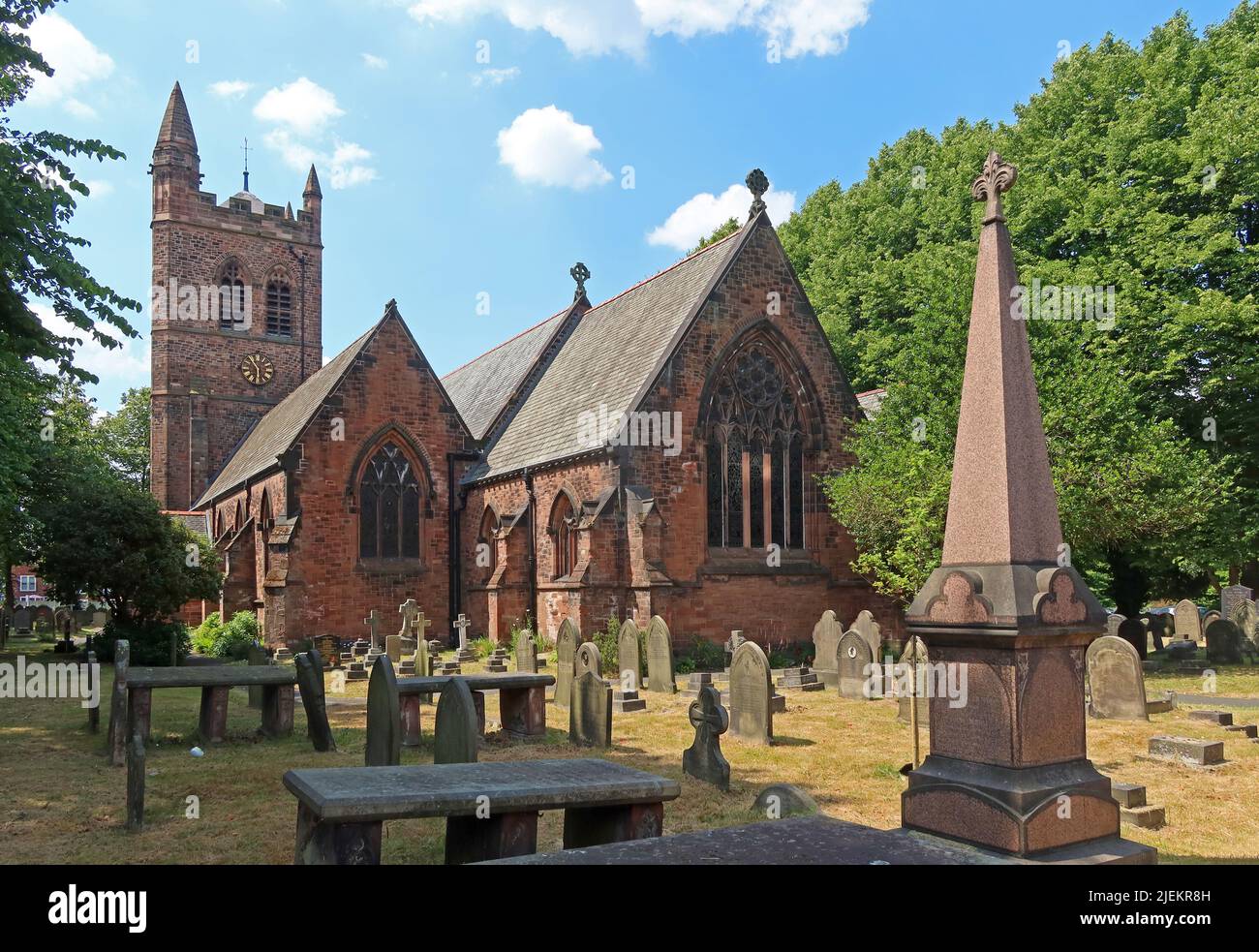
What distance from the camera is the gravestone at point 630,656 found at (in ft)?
56.4

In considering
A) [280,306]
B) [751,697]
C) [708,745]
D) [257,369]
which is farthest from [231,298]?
[708,745]

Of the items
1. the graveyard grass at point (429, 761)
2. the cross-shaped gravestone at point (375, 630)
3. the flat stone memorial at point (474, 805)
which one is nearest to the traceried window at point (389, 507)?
the cross-shaped gravestone at point (375, 630)

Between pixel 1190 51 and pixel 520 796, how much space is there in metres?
26.4

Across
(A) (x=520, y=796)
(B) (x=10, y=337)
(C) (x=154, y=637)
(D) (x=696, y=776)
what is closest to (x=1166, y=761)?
(D) (x=696, y=776)

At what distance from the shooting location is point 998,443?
6070mm

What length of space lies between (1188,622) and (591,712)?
2134cm

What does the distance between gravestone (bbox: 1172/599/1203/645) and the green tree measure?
2.70ft

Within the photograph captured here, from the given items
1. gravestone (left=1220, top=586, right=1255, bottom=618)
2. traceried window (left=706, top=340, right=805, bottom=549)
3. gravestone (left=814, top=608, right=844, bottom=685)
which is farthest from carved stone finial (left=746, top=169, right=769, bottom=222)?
gravestone (left=1220, top=586, right=1255, bottom=618)

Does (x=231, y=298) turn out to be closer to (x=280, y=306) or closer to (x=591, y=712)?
(x=280, y=306)

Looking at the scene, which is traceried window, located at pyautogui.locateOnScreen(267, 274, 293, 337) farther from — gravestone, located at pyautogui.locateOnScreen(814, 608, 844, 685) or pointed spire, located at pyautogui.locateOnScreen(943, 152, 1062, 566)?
pointed spire, located at pyautogui.locateOnScreen(943, 152, 1062, 566)

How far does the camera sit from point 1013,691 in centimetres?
552

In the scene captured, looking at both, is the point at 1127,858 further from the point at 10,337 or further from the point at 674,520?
the point at 674,520

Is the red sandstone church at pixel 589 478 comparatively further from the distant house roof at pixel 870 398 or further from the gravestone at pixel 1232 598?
the gravestone at pixel 1232 598

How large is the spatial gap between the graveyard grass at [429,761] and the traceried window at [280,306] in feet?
96.3
